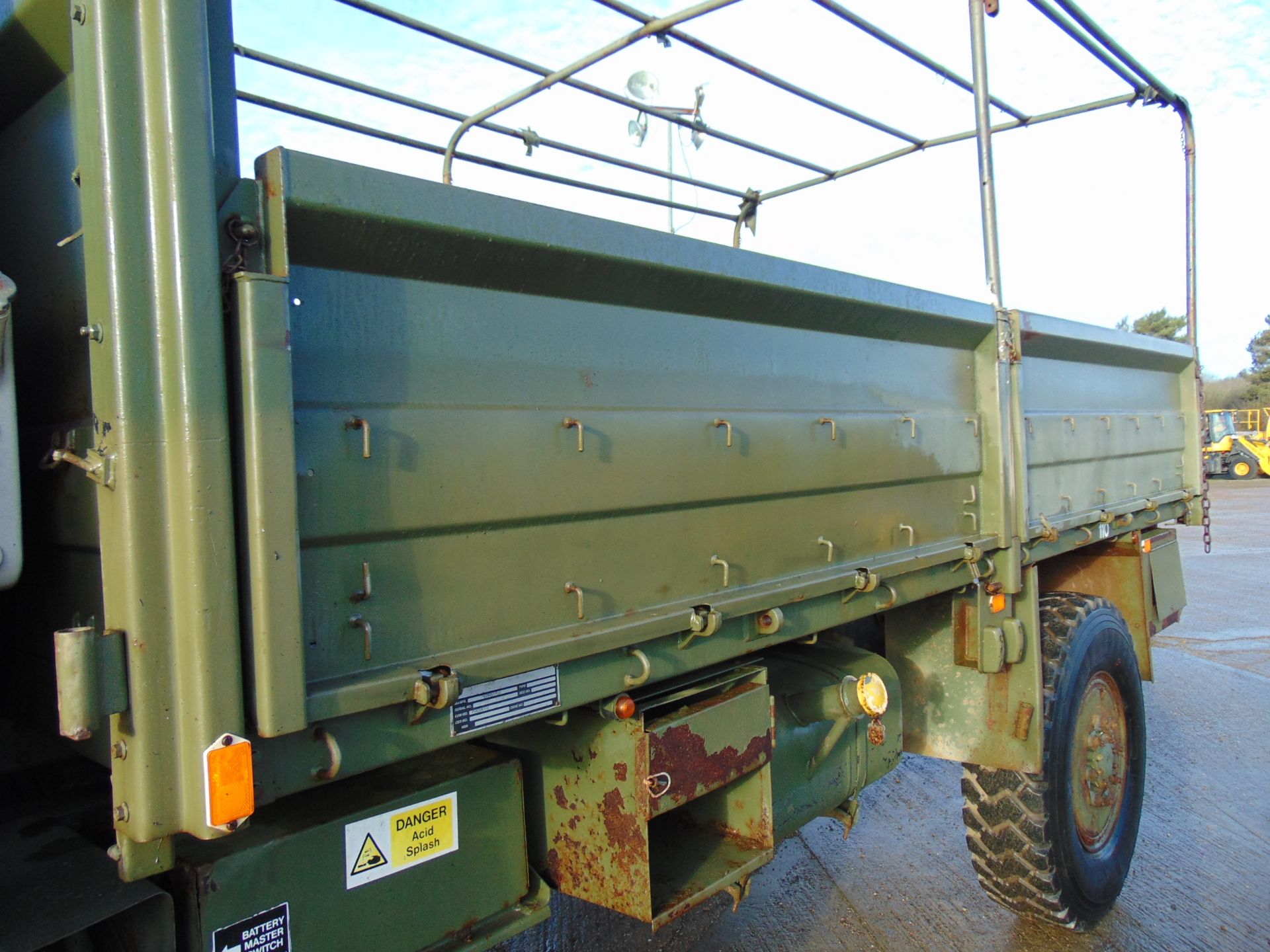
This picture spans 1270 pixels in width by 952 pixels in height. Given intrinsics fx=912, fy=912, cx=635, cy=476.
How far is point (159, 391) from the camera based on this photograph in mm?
1168

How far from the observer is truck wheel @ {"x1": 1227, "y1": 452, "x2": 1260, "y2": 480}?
26969 millimetres

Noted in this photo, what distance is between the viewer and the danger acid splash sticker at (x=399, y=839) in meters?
1.53

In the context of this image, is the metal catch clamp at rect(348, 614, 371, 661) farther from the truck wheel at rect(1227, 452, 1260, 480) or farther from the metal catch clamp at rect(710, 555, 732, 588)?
the truck wheel at rect(1227, 452, 1260, 480)

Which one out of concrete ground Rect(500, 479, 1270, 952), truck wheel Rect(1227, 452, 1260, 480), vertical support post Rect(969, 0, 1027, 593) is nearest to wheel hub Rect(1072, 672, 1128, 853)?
concrete ground Rect(500, 479, 1270, 952)

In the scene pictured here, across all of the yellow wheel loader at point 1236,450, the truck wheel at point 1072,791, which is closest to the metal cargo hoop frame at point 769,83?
the truck wheel at point 1072,791

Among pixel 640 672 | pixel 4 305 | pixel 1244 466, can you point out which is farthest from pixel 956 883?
pixel 1244 466

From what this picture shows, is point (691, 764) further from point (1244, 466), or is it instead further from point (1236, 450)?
point (1244, 466)

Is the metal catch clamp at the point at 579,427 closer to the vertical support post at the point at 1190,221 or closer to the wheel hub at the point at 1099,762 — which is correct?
the wheel hub at the point at 1099,762

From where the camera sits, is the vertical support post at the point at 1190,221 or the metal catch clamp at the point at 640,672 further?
the vertical support post at the point at 1190,221

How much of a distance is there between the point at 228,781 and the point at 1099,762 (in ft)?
11.0

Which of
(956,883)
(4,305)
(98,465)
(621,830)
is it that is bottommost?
(956,883)

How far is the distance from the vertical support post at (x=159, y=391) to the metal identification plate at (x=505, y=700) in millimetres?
375

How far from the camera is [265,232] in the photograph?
1271 mm

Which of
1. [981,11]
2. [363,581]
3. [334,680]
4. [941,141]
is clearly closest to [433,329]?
[363,581]
